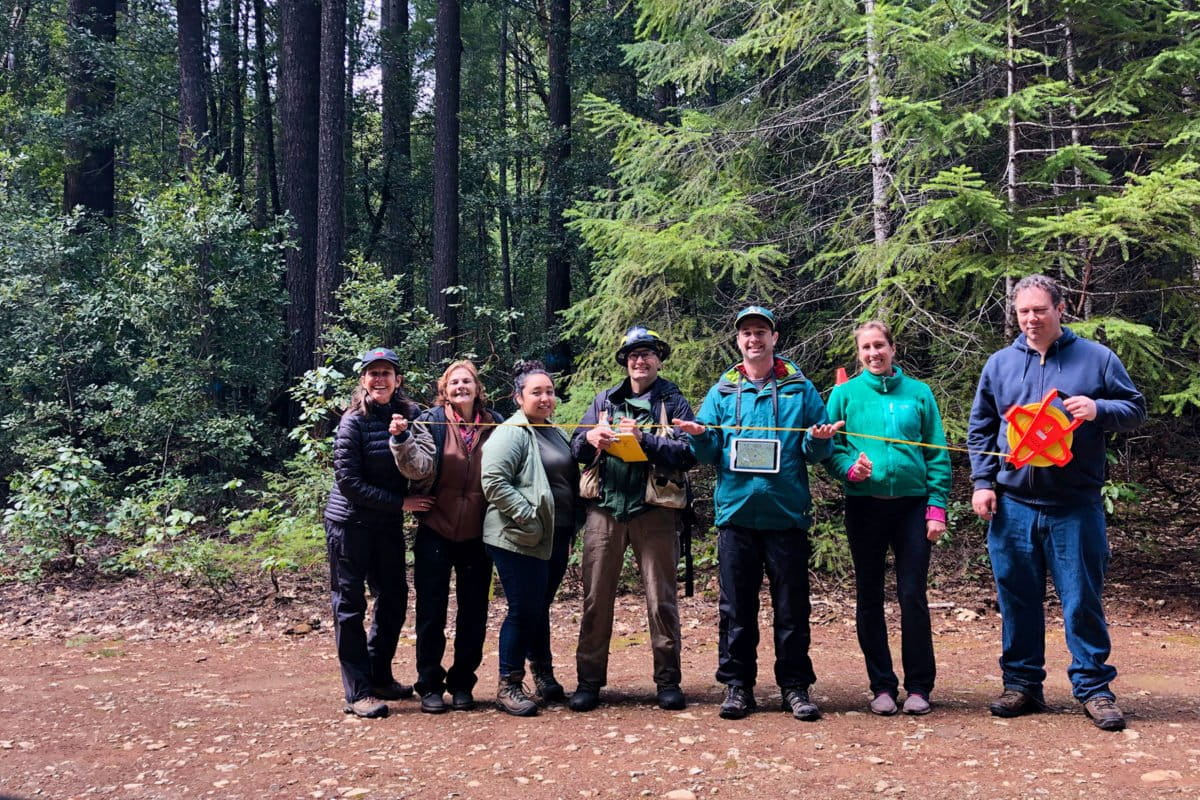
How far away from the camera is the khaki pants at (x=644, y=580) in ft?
15.6

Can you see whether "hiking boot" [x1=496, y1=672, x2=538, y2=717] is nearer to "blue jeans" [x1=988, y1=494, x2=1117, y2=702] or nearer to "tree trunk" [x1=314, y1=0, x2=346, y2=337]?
"blue jeans" [x1=988, y1=494, x2=1117, y2=702]

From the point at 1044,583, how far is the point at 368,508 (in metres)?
3.54

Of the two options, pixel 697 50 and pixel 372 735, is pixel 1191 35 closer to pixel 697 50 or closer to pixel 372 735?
pixel 697 50

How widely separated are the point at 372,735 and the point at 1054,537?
3.60m

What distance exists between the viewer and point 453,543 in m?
4.86

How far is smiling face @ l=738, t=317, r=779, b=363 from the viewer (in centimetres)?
454

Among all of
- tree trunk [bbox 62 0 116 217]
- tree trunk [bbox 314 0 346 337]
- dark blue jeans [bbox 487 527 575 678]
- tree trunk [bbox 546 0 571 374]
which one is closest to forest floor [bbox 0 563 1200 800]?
dark blue jeans [bbox 487 527 575 678]

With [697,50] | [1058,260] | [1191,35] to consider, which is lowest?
[1058,260]

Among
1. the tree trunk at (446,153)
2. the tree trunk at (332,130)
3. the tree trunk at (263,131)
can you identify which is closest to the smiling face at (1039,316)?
the tree trunk at (332,130)

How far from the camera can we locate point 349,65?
20.6 m

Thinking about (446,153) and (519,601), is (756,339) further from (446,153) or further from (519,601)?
(446,153)

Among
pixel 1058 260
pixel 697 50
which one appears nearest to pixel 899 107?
pixel 1058 260

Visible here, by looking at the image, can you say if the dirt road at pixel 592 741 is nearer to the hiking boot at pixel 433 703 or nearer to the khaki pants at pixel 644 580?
the hiking boot at pixel 433 703

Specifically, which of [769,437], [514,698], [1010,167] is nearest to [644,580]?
[514,698]
